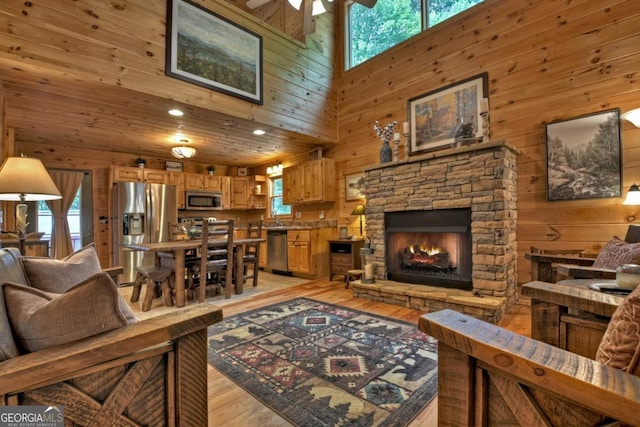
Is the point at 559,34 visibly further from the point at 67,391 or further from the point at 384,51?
the point at 67,391

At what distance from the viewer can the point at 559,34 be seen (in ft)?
10.4

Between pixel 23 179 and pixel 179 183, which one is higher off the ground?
pixel 179 183

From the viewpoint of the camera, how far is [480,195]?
301cm

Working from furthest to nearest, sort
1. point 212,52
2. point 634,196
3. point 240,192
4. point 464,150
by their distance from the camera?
point 240,192
point 212,52
point 464,150
point 634,196

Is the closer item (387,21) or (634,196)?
(634,196)

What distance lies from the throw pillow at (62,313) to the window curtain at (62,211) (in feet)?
17.8

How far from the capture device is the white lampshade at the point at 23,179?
2.00 metres

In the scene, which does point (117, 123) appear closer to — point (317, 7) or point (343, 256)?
point (317, 7)

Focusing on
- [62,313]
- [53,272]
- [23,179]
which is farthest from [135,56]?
[62,313]

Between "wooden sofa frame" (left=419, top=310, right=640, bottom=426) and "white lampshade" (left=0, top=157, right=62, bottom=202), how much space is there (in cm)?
271

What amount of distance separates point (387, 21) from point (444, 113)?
209cm

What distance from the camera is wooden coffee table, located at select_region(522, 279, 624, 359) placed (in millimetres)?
1146

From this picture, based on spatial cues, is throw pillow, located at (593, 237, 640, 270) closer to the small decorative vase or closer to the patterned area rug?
the patterned area rug

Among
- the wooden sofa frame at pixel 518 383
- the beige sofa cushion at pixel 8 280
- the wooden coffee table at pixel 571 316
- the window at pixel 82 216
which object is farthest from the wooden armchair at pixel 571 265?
the window at pixel 82 216
